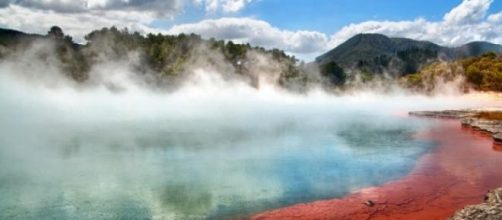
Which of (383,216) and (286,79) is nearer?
(383,216)

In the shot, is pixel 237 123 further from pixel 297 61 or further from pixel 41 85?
pixel 297 61

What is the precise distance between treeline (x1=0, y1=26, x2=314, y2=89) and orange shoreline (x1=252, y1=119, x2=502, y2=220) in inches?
2600

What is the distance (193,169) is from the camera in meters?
20.0

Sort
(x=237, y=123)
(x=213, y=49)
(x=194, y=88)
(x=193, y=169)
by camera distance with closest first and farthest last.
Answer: (x=193, y=169), (x=237, y=123), (x=194, y=88), (x=213, y=49)

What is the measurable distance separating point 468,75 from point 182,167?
72.2 meters

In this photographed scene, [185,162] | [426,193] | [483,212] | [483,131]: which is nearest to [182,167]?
[185,162]

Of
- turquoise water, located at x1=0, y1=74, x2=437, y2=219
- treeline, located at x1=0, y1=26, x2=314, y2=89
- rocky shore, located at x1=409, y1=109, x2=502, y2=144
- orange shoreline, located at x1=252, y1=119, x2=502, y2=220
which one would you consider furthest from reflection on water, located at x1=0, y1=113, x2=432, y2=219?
treeline, located at x1=0, y1=26, x2=314, y2=89

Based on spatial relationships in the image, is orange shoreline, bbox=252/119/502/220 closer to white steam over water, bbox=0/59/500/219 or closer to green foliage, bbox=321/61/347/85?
white steam over water, bbox=0/59/500/219

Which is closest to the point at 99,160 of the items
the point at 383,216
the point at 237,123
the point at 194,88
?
the point at 383,216

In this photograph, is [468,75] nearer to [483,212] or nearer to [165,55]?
[165,55]

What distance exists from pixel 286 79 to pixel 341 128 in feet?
194

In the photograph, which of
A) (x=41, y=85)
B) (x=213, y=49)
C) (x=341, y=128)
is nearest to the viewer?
(x=341, y=128)

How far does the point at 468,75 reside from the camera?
81875 millimetres

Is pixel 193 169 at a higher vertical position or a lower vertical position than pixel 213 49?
lower
